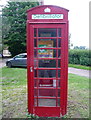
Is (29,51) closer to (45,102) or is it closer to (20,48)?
(45,102)

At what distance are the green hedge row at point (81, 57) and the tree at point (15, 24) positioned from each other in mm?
8208

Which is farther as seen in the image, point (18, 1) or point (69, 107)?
point (18, 1)

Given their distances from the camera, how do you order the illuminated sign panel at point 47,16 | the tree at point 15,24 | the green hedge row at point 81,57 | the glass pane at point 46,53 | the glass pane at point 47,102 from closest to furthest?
the illuminated sign panel at point 47,16 → the glass pane at point 46,53 → the glass pane at point 47,102 → the green hedge row at point 81,57 → the tree at point 15,24

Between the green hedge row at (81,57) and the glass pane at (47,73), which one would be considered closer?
the glass pane at (47,73)

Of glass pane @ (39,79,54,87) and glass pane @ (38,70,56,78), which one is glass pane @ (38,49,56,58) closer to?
glass pane @ (38,70,56,78)

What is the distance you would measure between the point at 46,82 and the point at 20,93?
2.19 meters

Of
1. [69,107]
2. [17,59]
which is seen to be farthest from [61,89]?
[17,59]

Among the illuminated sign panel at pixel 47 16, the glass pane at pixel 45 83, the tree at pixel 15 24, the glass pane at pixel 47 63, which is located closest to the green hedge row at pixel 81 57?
the tree at pixel 15 24

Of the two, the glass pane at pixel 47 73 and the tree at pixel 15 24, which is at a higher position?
the tree at pixel 15 24

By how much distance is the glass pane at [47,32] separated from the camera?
3.34 metres

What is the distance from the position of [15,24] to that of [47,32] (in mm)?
19730

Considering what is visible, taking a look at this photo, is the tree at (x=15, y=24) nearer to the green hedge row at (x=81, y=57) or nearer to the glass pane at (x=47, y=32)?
the green hedge row at (x=81, y=57)

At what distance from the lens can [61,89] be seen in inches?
136

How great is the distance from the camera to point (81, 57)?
1577 centimetres
